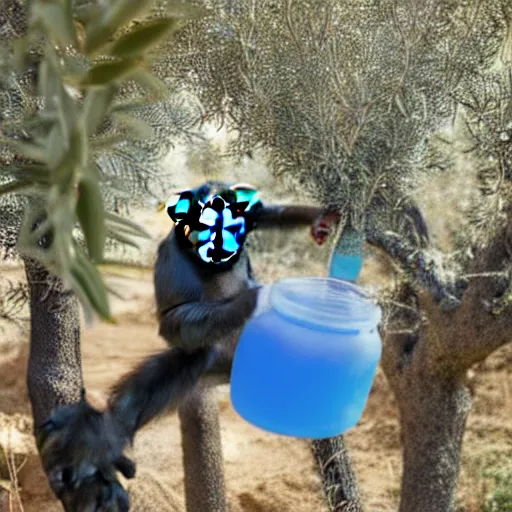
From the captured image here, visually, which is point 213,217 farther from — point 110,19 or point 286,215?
point 110,19

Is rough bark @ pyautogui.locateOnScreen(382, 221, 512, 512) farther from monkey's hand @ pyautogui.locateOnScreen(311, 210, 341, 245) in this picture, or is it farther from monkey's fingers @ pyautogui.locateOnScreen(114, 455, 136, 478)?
monkey's fingers @ pyautogui.locateOnScreen(114, 455, 136, 478)

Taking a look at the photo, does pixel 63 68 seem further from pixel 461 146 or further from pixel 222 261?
pixel 461 146

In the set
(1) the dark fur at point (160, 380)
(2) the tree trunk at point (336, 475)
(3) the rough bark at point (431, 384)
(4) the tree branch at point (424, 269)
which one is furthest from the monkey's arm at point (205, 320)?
(2) the tree trunk at point (336, 475)

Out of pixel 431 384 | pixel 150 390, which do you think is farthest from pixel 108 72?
pixel 431 384

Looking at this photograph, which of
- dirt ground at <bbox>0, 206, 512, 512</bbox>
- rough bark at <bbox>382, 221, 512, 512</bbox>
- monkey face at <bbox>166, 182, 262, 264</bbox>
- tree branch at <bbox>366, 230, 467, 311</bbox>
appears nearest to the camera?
monkey face at <bbox>166, 182, 262, 264</bbox>

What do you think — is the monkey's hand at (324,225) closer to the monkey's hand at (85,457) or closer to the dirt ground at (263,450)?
the monkey's hand at (85,457)

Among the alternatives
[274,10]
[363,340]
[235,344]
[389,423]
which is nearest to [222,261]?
[235,344]

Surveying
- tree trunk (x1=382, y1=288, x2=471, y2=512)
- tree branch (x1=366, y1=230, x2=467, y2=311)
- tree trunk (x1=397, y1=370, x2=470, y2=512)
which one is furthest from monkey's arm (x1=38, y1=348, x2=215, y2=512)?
tree trunk (x1=397, y1=370, x2=470, y2=512)
